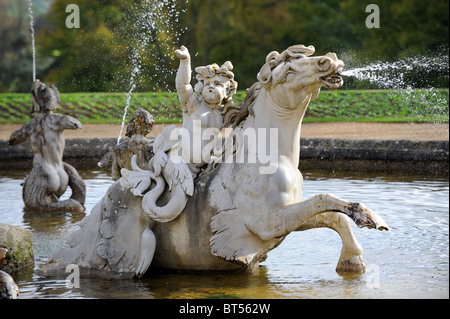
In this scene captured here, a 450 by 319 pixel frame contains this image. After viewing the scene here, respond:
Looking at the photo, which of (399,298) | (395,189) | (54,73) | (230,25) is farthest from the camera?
(230,25)

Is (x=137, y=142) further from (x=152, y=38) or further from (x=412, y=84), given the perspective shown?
(x=152, y=38)

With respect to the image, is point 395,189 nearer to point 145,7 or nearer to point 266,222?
point 266,222

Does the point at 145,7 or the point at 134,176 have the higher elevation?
the point at 145,7

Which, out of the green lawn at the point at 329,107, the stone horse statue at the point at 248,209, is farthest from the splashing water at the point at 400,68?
the stone horse statue at the point at 248,209

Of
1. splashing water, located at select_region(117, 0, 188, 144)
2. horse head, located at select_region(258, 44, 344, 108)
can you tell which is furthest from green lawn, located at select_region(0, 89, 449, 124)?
horse head, located at select_region(258, 44, 344, 108)

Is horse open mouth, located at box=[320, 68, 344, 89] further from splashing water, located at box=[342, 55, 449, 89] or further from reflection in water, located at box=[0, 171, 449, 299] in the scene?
splashing water, located at box=[342, 55, 449, 89]

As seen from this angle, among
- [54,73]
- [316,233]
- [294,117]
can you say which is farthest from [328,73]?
[54,73]

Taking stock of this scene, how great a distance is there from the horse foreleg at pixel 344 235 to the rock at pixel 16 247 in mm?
1694

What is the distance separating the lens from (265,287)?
15.3 ft

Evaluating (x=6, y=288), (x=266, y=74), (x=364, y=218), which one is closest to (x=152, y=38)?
(x=266, y=74)

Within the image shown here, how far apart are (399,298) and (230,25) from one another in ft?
62.2

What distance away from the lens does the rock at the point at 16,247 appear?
5125 mm

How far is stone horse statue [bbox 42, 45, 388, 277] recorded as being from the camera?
4594mm

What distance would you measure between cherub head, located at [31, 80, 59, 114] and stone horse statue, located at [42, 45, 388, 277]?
2654mm
